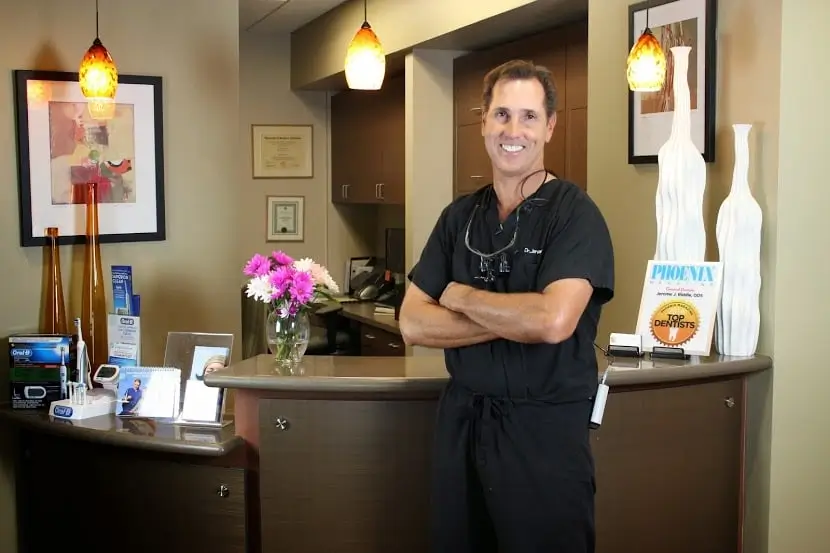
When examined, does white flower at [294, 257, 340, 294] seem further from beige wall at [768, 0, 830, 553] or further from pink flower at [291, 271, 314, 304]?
beige wall at [768, 0, 830, 553]

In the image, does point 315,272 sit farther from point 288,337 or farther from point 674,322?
point 674,322

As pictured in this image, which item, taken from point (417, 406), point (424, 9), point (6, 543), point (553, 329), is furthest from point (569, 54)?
point (6, 543)

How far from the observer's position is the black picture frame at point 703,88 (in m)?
2.88

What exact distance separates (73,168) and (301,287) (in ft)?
4.55

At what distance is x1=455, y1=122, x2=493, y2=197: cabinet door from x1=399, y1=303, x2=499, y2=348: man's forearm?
2693 millimetres

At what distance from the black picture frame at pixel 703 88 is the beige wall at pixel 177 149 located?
1.65m

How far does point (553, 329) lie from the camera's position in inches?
77.7

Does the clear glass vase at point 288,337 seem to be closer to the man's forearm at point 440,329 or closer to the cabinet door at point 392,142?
the man's forearm at point 440,329

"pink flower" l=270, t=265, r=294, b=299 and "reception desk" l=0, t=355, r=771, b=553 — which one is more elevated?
"pink flower" l=270, t=265, r=294, b=299

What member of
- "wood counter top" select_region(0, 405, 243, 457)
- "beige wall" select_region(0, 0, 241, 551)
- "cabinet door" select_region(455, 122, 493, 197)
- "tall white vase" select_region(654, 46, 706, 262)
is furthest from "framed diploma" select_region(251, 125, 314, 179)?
"tall white vase" select_region(654, 46, 706, 262)

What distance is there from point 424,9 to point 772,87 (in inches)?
97.0

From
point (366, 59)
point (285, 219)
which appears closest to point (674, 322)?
point (366, 59)

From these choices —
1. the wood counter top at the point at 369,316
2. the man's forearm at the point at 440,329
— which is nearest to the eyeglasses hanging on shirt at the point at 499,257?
the man's forearm at the point at 440,329

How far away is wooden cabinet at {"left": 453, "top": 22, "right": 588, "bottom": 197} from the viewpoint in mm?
4004
